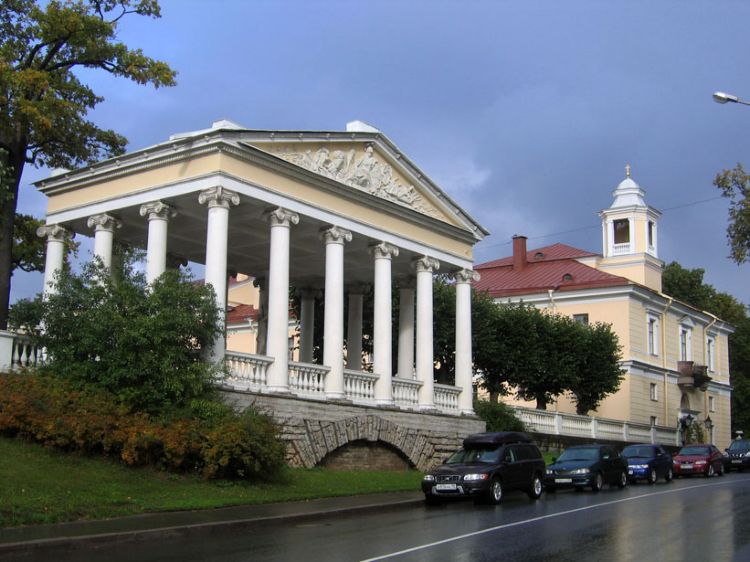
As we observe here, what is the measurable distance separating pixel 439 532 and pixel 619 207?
54125 mm

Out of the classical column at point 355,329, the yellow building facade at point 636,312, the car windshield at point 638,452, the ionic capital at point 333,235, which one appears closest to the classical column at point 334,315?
the ionic capital at point 333,235

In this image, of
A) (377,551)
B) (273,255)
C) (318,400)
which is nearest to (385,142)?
(273,255)

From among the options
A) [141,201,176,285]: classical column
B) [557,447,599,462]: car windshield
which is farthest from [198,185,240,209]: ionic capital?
[557,447,599,462]: car windshield

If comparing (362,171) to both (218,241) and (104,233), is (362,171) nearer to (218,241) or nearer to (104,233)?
(218,241)

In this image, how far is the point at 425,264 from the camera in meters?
34.0

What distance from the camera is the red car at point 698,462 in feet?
129

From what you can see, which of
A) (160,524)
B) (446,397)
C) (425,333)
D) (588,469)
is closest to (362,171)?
(425,333)

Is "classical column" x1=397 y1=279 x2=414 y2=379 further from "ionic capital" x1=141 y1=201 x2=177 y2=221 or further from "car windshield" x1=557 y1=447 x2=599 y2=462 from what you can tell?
"ionic capital" x1=141 y1=201 x2=177 y2=221

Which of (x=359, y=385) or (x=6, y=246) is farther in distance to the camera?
(x=359, y=385)

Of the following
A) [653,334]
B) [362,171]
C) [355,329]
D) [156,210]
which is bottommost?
[355,329]

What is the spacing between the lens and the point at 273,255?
1075 inches

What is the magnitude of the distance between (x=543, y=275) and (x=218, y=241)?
140 feet

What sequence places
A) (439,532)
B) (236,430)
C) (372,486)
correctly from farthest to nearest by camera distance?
(372,486), (236,430), (439,532)

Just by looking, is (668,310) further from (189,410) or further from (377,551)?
(377,551)
